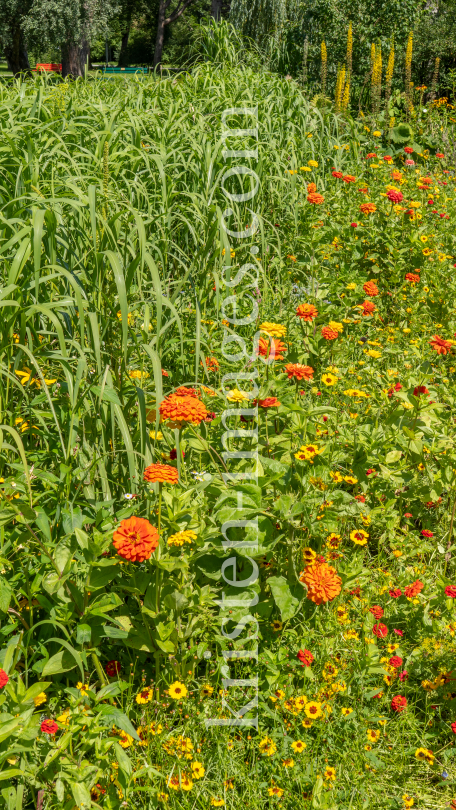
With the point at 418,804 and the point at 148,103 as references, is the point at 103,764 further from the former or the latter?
the point at 148,103

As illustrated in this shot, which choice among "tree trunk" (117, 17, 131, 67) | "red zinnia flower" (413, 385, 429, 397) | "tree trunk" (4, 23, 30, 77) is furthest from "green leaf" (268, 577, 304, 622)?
"tree trunk" (117, 17, 131, 67)

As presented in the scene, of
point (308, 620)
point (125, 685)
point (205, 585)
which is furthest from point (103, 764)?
point (308, 620)

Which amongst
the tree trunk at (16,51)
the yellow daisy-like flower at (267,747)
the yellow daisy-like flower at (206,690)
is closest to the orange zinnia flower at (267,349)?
the yellow daisy-like flower at (206,690)

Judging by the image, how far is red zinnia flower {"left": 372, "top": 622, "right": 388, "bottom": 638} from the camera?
1751 millimetres

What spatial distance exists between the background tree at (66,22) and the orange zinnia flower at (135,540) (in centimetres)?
1597

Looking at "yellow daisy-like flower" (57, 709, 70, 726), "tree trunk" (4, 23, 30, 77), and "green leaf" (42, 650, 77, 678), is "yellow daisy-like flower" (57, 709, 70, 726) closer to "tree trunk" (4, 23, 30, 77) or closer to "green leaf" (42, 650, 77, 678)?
"green leaf" (42, 650, 77, 678)

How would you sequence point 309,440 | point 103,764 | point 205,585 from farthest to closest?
point 309,440
point 205,585
point 103,764

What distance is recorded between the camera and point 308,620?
5.71 feet

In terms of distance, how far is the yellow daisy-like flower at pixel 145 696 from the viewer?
1478 millimetres

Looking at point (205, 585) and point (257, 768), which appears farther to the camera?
point (205, 585)

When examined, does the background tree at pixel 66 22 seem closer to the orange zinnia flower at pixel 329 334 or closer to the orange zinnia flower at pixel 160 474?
→ the orange zinnia flower at pixel 329 334

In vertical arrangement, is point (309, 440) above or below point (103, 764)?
above

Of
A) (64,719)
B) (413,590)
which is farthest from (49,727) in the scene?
(413,590)

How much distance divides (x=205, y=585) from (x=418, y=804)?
668 millimetres
